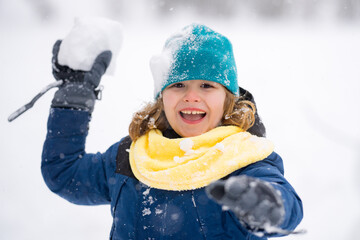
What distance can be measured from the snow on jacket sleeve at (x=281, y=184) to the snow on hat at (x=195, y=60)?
0.48 meters

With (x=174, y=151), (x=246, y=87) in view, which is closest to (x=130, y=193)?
(x=174, y=151)

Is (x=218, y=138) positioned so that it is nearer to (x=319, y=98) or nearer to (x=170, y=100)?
(x=170, y=100)

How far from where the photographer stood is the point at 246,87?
652 centimetres

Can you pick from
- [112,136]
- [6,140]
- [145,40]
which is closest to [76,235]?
[112,136]

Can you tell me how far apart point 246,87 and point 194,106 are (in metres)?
5.20

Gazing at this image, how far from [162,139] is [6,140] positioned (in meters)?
3.95

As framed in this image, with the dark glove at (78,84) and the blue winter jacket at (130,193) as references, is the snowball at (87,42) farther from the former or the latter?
the blue winter jacket at (130,193)

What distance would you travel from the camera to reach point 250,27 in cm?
1055

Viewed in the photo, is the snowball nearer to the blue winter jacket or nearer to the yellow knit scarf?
the blue winter jacket

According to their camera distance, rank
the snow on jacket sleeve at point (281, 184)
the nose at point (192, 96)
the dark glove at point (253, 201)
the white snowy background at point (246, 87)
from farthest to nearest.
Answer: the white snowy background at point (246, 87) < the nose at point (192, 96) < the snow on jacket sleeve at point (281, 184) < the dark glove at point (253, 201)

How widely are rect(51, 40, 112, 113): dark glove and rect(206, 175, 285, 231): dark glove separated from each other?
960mm

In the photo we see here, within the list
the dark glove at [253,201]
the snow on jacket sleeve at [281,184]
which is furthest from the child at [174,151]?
the dark glove at [253,201]

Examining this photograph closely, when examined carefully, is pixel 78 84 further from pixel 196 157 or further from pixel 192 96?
pixel 196 157

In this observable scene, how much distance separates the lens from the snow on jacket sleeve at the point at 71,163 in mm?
1564
